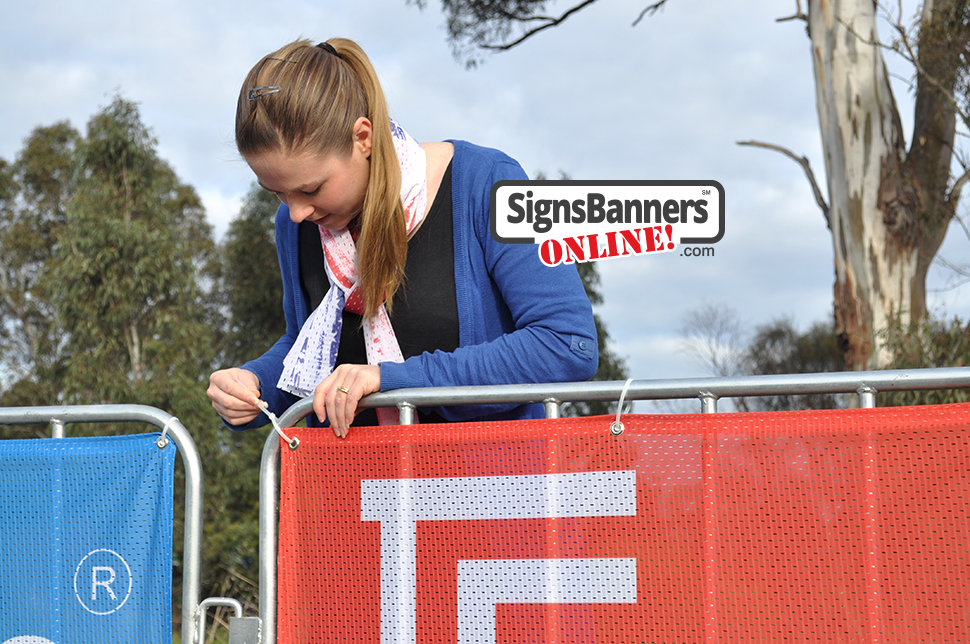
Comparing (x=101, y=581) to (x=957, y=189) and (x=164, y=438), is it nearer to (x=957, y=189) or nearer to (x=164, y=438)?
(x=164, y=438)

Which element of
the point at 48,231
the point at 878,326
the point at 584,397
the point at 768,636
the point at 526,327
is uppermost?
the point at 48,231

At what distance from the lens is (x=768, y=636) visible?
1.76m

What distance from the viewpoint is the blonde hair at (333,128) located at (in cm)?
193

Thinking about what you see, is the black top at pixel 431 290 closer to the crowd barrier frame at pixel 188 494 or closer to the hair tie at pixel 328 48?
the hair tie at pixel 328 48

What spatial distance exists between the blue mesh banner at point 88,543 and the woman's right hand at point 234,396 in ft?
0.64

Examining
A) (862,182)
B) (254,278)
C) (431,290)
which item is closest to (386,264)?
(431,290)

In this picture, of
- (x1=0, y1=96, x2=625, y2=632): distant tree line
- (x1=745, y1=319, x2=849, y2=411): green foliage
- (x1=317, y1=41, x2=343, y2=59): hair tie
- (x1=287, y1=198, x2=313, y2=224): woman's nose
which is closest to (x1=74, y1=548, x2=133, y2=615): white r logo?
(x1=287, y1=198, x2=313, y2=224): woman's nose

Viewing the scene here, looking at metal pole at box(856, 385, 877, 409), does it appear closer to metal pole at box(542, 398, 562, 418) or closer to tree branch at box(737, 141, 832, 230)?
metal pole at box(542, 398, 562, 418)

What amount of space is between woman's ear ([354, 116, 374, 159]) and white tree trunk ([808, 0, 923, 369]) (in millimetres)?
7680

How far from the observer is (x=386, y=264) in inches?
78.2

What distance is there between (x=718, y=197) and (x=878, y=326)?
7.03 metres

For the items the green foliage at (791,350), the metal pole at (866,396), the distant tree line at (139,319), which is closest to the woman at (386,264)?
the metal pole at (866,396)

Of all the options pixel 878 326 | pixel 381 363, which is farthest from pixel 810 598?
pixel 878 326

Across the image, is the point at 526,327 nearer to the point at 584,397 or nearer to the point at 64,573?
the point at 584,397
